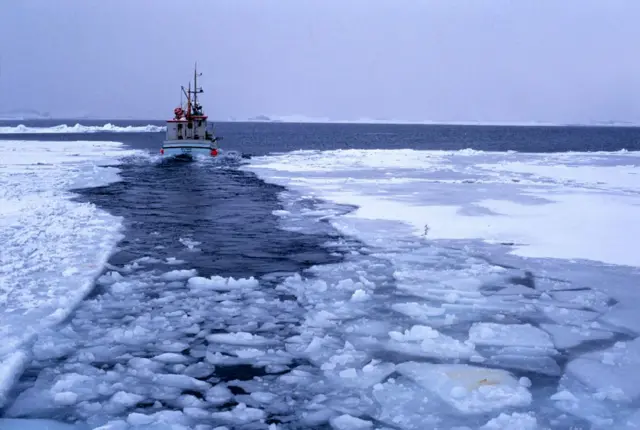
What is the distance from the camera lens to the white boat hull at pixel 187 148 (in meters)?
36.1

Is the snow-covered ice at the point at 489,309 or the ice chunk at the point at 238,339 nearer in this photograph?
the snow-covered ice at the point at 489,309

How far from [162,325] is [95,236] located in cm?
539

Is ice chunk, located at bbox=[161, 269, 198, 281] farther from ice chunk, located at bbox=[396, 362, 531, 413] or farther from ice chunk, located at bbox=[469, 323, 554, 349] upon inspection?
ice chunk, located at bbox=[469, 323, 554, 349]

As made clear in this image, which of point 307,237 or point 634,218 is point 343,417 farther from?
point 634,218

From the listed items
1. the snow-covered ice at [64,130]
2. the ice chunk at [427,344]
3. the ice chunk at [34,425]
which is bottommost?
the ice chunk at [34,425]

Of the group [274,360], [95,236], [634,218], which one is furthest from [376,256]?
[634,218]

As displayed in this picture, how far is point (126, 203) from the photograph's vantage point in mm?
16531

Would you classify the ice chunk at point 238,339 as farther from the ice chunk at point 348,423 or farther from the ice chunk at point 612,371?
the ice chunk at point 612,371

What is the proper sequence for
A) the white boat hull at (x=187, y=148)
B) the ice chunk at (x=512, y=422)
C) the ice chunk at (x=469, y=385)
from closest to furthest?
1. the ice chunk at (x=512, y=422)
2. the ice chunk at (x=469, y=385)
3. the white boat hull at (x=187, y=148)

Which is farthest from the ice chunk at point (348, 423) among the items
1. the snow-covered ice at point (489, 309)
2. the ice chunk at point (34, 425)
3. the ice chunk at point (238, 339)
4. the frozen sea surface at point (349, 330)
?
the ice chunk at point (34, 425)

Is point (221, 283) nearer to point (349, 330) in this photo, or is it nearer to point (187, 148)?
point (349, 330)

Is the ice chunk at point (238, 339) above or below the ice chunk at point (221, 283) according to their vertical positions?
below

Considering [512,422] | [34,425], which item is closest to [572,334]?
[512,422]

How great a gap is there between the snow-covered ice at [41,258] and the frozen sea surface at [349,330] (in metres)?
0.14
